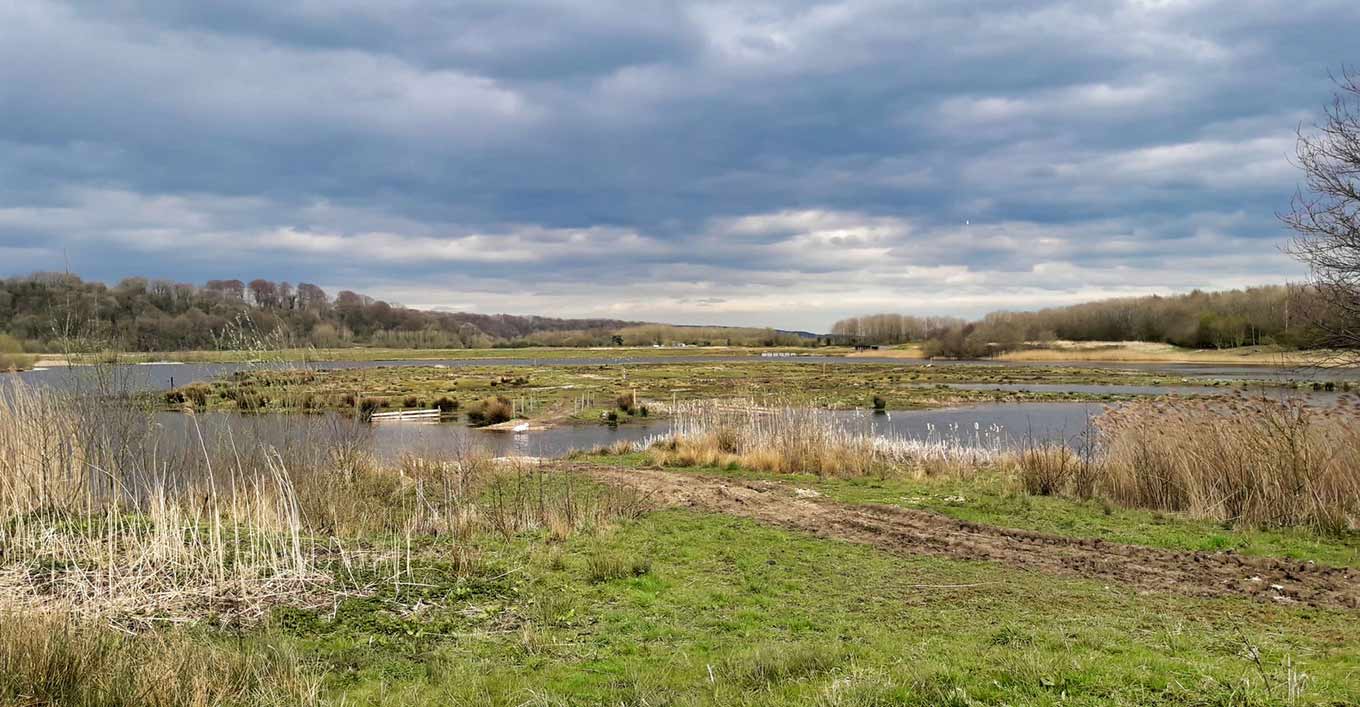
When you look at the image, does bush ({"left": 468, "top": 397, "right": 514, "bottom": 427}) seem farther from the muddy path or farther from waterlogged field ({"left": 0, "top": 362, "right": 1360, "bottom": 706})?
the muddy path

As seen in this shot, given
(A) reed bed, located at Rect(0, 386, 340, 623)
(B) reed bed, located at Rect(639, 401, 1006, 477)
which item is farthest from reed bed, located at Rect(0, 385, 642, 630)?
(B) reed bed, located at Rect(639, 401, 1006, 477)

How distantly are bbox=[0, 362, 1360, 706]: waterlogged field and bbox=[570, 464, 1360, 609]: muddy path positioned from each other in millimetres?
61

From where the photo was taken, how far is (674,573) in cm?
857

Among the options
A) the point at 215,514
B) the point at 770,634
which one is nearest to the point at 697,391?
the point at 215,514

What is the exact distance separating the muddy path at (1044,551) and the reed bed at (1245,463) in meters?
3.06

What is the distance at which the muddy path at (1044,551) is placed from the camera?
769 cm

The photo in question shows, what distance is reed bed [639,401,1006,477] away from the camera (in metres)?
18.0

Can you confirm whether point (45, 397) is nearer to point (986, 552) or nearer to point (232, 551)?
point (232, 551)

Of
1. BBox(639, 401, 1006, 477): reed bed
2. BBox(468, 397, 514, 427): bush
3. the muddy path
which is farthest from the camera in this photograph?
BBox(468, 397, 514, 427): bush

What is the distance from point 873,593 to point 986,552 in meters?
2.60

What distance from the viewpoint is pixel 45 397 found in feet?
36.9

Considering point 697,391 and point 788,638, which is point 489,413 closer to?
point 697,391

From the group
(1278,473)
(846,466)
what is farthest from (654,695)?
(846,466)

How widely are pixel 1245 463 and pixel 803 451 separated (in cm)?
903
